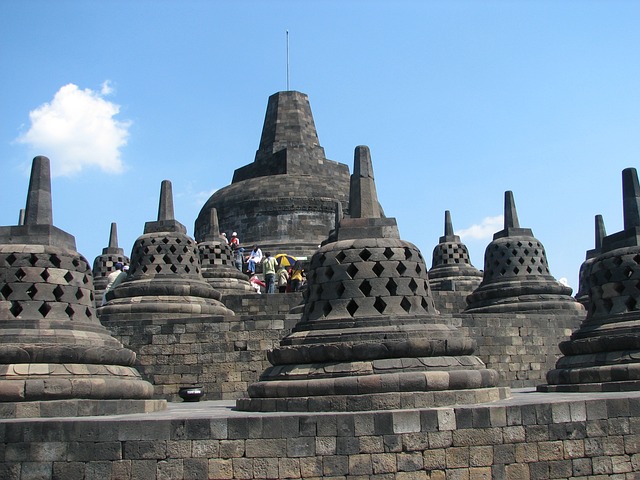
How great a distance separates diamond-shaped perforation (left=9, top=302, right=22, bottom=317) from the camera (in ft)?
32.9

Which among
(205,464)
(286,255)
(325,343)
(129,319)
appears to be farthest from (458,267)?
(205,464)

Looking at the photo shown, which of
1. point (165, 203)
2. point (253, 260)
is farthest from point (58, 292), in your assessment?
point (253, 260)

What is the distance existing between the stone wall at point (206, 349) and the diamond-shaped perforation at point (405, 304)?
215 inches

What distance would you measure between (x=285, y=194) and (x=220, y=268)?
754 cm

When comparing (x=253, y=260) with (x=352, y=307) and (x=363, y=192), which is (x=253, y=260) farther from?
(x=352, y=307)

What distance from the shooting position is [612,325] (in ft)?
40.8

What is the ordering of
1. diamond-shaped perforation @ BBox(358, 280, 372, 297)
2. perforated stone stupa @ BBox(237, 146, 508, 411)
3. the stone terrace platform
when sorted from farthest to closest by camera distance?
diamond-shaped perforation @ BBox(358, 280, 372, 297), perforated stone stupa @ BBox(237, 146, 508, 411), the stone terrace platform

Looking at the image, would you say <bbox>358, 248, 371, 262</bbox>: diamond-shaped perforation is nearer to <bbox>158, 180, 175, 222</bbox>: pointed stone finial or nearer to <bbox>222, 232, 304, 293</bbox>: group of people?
<bbox>158, 180, 175, 222</bbox>: pointed stone finial

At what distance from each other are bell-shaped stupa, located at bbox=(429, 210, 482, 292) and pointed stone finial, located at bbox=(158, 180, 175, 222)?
11377 mm

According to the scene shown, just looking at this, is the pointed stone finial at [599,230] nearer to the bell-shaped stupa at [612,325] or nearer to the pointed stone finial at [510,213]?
the pointed stone finial at [510,213]

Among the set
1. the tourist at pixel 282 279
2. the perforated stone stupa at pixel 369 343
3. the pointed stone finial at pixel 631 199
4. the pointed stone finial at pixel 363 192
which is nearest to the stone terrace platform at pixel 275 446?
the perforated stone stupa at pixel 369 343

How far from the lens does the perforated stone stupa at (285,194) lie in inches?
1204

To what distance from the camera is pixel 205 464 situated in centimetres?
812

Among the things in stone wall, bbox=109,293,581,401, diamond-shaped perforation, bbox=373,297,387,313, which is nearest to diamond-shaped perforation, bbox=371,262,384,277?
diamond-shaped perforation, bbox=373,297,387,313
